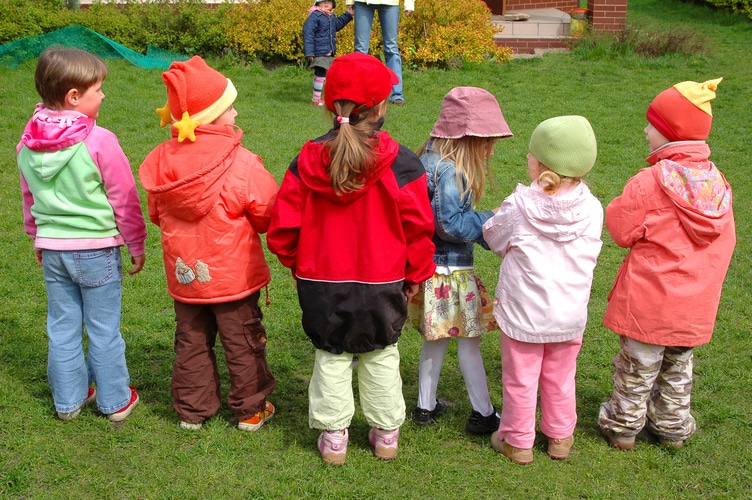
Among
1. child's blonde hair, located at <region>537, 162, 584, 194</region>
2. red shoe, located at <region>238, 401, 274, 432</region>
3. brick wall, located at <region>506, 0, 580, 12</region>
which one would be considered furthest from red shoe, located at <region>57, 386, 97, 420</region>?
brick wall, located at <region>506, 0, 580, 12</region>

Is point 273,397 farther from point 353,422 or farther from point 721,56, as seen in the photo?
point 721,56

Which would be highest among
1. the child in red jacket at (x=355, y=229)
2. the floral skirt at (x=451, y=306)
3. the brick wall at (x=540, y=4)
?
the brick wall at (x=540, y=4)

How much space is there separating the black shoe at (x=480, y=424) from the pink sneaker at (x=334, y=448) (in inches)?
26.4

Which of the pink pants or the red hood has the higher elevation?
the red hood

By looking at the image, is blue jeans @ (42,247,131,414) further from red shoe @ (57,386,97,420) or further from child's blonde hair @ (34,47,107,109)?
child's blonde hair @ (34,47,107,109)

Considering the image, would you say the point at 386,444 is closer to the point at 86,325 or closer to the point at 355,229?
the point at 355,229

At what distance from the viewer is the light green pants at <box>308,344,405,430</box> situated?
3463 millimetres

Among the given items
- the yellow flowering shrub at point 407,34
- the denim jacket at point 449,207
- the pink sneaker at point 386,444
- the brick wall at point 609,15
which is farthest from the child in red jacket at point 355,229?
the brick wall at point 609,15

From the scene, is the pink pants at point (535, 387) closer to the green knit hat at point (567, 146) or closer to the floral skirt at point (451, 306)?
the floral skirt at point (451, 306)

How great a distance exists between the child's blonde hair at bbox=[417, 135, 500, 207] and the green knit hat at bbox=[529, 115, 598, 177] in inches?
12.6

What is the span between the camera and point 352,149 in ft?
10.0

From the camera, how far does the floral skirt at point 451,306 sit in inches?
143

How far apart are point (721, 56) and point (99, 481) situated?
11409mm

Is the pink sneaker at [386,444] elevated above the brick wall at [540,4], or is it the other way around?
the brick wall at [540,4]
